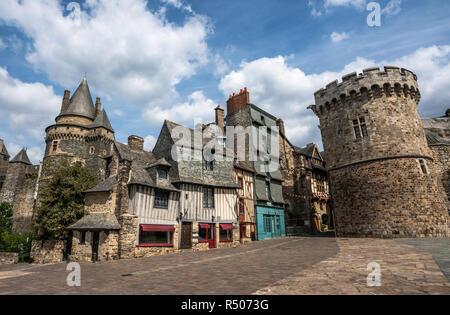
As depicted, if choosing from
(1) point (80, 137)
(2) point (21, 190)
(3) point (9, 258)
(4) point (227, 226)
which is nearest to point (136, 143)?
(4) point (227, 226)

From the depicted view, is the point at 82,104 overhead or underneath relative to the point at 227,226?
overhead

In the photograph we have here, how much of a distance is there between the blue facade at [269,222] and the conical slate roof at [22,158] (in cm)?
3811

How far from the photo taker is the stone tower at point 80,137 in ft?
112

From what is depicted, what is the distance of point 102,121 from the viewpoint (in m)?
36.3

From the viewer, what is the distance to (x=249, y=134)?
2434 cm

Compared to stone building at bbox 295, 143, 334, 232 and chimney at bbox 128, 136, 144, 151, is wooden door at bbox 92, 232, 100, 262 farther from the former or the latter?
stone building at bbox 295, 143, 334, 232

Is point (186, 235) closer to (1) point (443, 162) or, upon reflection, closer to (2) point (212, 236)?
(2) point (212, 236)

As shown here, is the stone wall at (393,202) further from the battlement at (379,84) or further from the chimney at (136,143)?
the chimney at (136,143)

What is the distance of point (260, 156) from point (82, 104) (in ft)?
96.3

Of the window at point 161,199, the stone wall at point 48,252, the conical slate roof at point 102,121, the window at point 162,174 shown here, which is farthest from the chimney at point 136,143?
the conical slate roof at point 102,121

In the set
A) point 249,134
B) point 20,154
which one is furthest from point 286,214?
point 20,154

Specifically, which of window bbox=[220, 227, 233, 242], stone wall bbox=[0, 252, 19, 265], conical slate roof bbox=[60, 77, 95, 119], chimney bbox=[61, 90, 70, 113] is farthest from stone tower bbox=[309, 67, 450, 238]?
chimney bbox=[61, 90, 70, 113]
